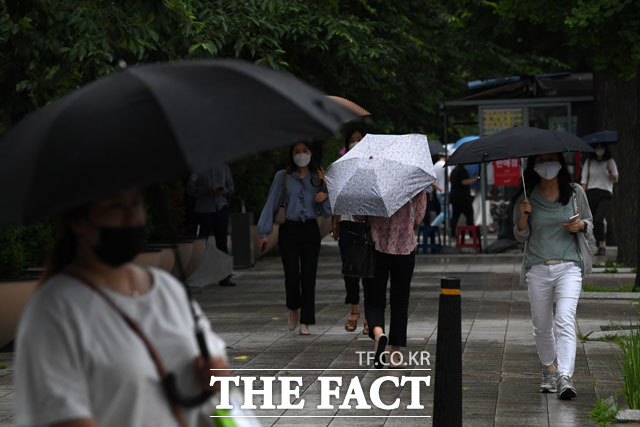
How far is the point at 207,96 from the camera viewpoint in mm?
3029

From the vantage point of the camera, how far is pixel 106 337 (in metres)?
2.87

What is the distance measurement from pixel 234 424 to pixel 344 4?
1620 centimetres

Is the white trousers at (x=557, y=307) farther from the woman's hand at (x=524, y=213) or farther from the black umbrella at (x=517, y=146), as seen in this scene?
the black umbrella at (x=517, y=146)

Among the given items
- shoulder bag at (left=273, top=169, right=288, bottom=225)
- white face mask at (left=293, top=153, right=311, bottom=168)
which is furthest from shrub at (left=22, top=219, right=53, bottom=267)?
white face mask at (left=293, top=153, right=311, bottom=168)

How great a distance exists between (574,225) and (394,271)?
1.69m

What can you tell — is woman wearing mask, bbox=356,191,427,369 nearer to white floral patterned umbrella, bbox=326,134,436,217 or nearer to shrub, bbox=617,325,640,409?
white floral patterned umbrella, bbox=326,134,436,217

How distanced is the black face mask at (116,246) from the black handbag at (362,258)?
6123 millimetres

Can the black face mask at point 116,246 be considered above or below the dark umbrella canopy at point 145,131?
below

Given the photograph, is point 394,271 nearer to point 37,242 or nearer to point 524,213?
point 524,213

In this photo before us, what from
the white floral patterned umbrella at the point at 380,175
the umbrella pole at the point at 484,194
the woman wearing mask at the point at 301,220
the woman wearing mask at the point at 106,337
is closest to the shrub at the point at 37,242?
the woman wearing mask at the point at 301,220

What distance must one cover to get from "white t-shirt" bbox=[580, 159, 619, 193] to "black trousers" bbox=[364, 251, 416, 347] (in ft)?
37.6

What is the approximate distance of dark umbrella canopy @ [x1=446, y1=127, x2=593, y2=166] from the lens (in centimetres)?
810

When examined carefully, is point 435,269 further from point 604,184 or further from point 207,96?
point 207,96

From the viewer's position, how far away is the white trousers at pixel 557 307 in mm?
7836
